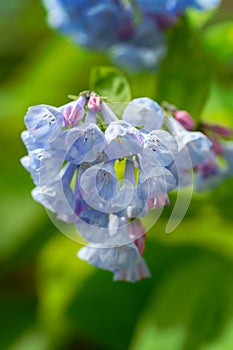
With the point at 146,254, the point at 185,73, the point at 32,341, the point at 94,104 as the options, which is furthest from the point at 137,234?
the point at 32,341

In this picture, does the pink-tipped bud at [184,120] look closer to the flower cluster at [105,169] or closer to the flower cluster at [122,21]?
the flower cluster at [105,169]

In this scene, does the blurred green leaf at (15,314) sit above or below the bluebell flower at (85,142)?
below

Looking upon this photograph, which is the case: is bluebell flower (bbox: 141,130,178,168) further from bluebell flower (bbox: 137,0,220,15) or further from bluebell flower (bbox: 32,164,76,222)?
bluebell flower (bbox: 137,0,220,15)

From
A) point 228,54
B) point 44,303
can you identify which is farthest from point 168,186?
point 44,303

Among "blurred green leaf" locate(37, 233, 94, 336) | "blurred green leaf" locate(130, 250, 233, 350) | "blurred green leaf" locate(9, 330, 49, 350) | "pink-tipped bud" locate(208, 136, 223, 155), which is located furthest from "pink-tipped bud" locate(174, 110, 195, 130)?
"blurred green leaf" locate(9, 330, 49, 350)

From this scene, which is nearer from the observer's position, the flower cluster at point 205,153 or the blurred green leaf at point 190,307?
the flower cluster at point 205,153

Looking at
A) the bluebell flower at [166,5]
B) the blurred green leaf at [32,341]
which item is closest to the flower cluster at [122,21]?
the bluebell flower at [166,5]

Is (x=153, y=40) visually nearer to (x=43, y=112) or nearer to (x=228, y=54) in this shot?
(x=228, y=54)

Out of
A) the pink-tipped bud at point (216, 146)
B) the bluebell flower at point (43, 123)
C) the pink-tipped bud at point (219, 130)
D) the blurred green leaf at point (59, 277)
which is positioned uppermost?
the bluebell flower at point (43, 123)

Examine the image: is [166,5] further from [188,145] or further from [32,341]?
[32,341]
